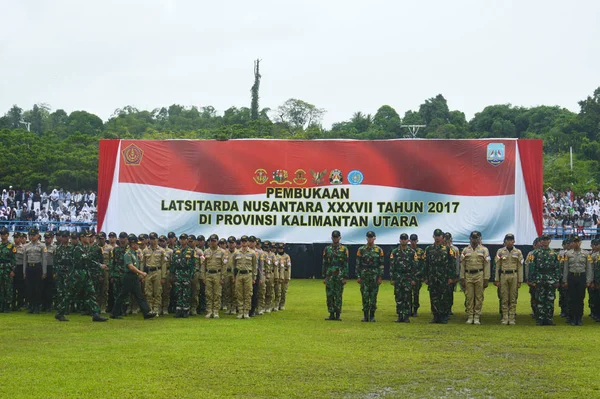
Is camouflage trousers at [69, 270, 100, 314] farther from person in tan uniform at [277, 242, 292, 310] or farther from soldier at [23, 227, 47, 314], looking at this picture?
person in tan uniform at [277, 242, 292, 310]

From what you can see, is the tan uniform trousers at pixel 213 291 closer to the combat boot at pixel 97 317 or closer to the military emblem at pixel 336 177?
the combat boot at pixel 97 317

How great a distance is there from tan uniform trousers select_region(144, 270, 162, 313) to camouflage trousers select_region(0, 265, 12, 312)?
296 cm

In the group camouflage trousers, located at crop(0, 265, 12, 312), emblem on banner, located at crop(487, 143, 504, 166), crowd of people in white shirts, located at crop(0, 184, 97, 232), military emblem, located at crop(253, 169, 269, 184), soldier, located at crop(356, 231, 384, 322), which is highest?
emblem on banner, located at crop(487, 143, 504, 166)

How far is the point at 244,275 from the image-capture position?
14.0 meters

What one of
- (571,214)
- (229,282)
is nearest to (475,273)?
(229,282)

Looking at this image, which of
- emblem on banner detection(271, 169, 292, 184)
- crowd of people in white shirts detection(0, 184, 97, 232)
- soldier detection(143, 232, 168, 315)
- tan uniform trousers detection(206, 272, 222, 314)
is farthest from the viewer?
crowd of people in white shirts detection(0, 184, 97, 232)

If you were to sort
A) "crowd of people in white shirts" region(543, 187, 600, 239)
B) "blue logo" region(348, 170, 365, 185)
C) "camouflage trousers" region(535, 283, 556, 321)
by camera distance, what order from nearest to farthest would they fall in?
"camouflage trousers" region(535, 283, 556, 321) < "blue logo" region(348, 170, 365, 185) < "crowd of people in white shirts" region(543, 187, 600, 239)

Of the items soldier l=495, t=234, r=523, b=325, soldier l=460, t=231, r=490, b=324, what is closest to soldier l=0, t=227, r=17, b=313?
soldier l=460, t=231, r=490, b=324

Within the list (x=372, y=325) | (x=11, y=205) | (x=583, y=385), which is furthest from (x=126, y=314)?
(x=11, y=205)

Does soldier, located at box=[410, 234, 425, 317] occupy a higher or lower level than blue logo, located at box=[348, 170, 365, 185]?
lower

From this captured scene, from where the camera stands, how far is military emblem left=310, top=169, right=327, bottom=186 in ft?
74.7

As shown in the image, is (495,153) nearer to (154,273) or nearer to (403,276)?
(403,276)

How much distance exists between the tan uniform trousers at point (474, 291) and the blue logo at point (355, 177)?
371 inches

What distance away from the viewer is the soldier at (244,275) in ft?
46.1
